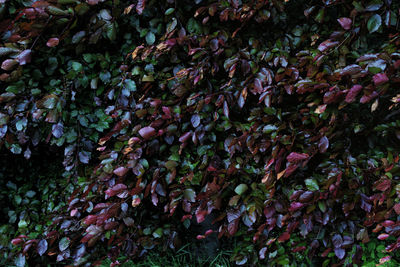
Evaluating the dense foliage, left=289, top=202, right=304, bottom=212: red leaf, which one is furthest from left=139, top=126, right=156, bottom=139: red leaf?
left=289, top=202, right=304, bottom=212: red leaf

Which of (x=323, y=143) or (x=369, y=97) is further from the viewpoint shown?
(x=323, y=143)

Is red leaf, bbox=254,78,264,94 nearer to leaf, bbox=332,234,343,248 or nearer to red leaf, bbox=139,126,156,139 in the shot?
red leaf, bbox=139,126,156,139

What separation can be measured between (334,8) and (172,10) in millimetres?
943

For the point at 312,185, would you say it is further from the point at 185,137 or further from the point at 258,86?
the point at 185,137

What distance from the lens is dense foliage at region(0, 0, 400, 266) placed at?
175 centimetres

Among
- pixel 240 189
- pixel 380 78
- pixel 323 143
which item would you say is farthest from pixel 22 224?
pixel 380 78

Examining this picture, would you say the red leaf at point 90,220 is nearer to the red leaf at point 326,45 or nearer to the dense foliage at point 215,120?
the dense foliage at point 215,120

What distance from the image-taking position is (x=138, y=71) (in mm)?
1961

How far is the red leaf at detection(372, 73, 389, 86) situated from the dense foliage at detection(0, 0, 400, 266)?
11 centimetres

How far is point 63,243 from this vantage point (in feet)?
6.32

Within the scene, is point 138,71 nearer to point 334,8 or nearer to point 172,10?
point 172,10

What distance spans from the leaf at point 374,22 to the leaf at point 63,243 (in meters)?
2.03

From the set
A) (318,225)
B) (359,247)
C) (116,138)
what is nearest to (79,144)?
(116,138)

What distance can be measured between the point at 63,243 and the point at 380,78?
1.89 meters
